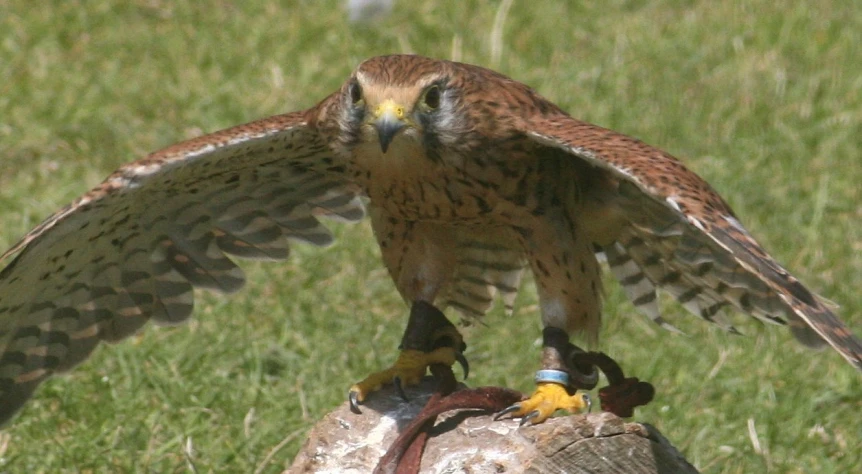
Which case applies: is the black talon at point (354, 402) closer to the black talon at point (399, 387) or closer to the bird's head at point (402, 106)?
the black talon at point (399, 387)

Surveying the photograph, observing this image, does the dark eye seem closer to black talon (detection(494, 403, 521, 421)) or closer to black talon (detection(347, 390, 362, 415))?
black talon (detection(347, 390, 362, 415))

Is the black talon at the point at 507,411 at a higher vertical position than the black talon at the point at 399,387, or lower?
higher

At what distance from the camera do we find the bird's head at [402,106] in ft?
14.1

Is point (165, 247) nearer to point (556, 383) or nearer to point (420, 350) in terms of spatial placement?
point (420, 350)

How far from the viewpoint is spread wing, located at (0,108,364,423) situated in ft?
15.7

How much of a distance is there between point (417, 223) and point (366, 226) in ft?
7.71

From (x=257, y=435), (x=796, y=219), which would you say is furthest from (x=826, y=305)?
(x=796, y=219)

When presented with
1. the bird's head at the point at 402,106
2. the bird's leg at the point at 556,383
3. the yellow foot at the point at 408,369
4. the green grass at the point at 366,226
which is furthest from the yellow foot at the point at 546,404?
the green grass at the point at 366,226

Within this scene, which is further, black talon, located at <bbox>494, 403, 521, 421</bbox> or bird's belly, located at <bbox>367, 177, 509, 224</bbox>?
bird's belly, located at <bbox>367, 177, 509, 224</bbox>

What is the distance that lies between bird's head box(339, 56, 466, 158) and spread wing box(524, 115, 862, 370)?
0.25 m

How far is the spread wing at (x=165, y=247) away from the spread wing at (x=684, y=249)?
2.93ft

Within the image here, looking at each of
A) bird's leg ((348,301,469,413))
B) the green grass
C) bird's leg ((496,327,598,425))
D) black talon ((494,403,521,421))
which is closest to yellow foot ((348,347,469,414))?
bird's leg ((348,301,469,413))

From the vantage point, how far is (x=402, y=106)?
169 inches

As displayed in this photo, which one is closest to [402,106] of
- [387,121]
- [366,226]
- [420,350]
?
[387,121]
